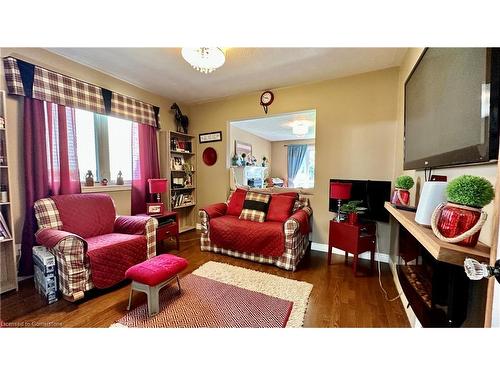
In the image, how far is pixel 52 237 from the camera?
1.64m

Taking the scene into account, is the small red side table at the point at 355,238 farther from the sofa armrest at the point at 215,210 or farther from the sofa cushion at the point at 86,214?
the sofa cushion at the point at 86,214

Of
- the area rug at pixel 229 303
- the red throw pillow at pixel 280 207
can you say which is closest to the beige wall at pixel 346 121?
the red throw pillow at pixel 280 207

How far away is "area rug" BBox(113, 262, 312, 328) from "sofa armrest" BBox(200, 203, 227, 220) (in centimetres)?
83

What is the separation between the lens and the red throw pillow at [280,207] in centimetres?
271

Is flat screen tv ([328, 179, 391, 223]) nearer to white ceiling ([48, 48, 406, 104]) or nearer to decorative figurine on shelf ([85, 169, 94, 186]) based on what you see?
white ceiling ([48, 48, 406, 104])

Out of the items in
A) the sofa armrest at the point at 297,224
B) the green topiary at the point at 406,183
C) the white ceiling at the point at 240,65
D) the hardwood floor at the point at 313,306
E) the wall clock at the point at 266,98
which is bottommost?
the hardwood floor at the point at 313,306

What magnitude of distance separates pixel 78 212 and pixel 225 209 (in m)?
1.78

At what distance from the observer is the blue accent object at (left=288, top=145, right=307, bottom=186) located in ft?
22.2

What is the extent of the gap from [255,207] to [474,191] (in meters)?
2.32

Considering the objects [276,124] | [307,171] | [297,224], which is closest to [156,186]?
[297,224]

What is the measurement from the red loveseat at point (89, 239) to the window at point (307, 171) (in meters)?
5.51
